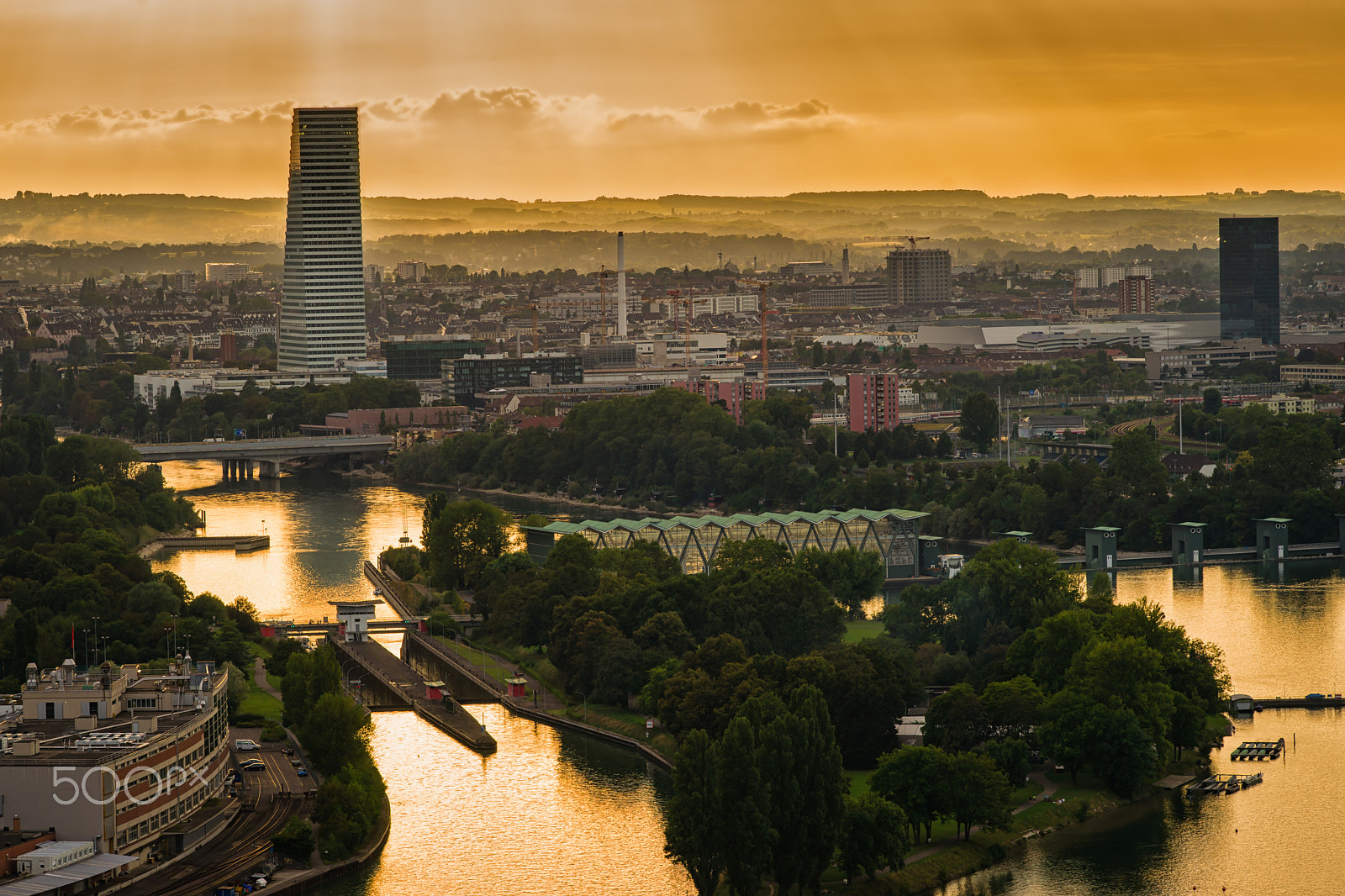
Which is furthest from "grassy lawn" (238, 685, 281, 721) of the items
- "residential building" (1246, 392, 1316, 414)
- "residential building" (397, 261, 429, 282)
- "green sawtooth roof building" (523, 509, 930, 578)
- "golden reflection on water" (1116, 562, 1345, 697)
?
"residential building" (397, 261, 429, 282)

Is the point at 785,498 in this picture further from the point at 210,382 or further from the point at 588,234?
the point at 588,234

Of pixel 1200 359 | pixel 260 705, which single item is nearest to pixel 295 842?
pixel 260 705

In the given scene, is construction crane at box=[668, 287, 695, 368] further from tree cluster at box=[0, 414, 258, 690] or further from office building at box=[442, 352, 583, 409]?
tree cluster at box=[0, 414, 258, 690]

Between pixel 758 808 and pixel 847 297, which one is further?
pixel 847 297

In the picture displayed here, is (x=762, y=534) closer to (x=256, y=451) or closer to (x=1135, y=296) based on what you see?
(x=256, y=451)

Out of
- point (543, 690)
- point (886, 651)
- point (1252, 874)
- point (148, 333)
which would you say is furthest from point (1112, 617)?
point (148, 333)
